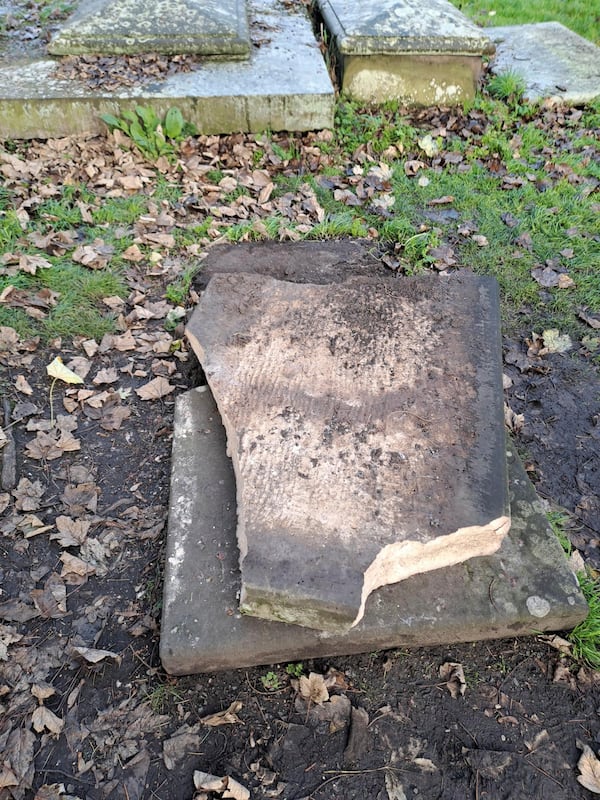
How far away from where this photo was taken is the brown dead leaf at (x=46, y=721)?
6.15 ft

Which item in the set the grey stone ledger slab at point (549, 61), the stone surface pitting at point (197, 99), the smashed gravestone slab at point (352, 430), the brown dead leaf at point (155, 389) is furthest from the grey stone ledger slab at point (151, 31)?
the brown dead leaf at point (155, 389)

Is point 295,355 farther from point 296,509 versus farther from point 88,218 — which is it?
point 88,218

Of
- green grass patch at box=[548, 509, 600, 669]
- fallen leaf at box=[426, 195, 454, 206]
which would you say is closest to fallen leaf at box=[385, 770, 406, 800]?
green grass patch at box=[548, 509, 600, 669]

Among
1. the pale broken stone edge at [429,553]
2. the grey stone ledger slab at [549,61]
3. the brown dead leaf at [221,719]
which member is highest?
the grey stone ledger slab at [549,61]

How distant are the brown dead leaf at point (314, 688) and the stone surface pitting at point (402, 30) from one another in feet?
16.7

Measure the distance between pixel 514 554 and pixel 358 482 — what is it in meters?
0.68

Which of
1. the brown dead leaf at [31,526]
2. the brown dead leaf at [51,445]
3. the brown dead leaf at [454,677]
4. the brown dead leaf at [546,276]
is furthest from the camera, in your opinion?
the brown dead leaf at [546,276]

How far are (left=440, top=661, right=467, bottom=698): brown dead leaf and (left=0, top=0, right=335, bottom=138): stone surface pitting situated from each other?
4211 mm

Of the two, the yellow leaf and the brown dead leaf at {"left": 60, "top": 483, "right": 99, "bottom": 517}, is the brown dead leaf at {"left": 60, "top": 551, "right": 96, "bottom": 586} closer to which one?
the brown dead leaf at {"left": 60, "top": 483, "right": 99, "bottom": 517}

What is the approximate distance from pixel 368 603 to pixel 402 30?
5150 millimetres

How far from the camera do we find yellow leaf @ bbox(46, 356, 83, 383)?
9.80 feet

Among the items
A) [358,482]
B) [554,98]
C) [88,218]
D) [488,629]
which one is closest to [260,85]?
[88,218]

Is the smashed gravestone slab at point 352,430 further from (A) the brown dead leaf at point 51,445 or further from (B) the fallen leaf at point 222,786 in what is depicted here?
(A) the brown dead leaf at point 51,445

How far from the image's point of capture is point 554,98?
17.9 ft
